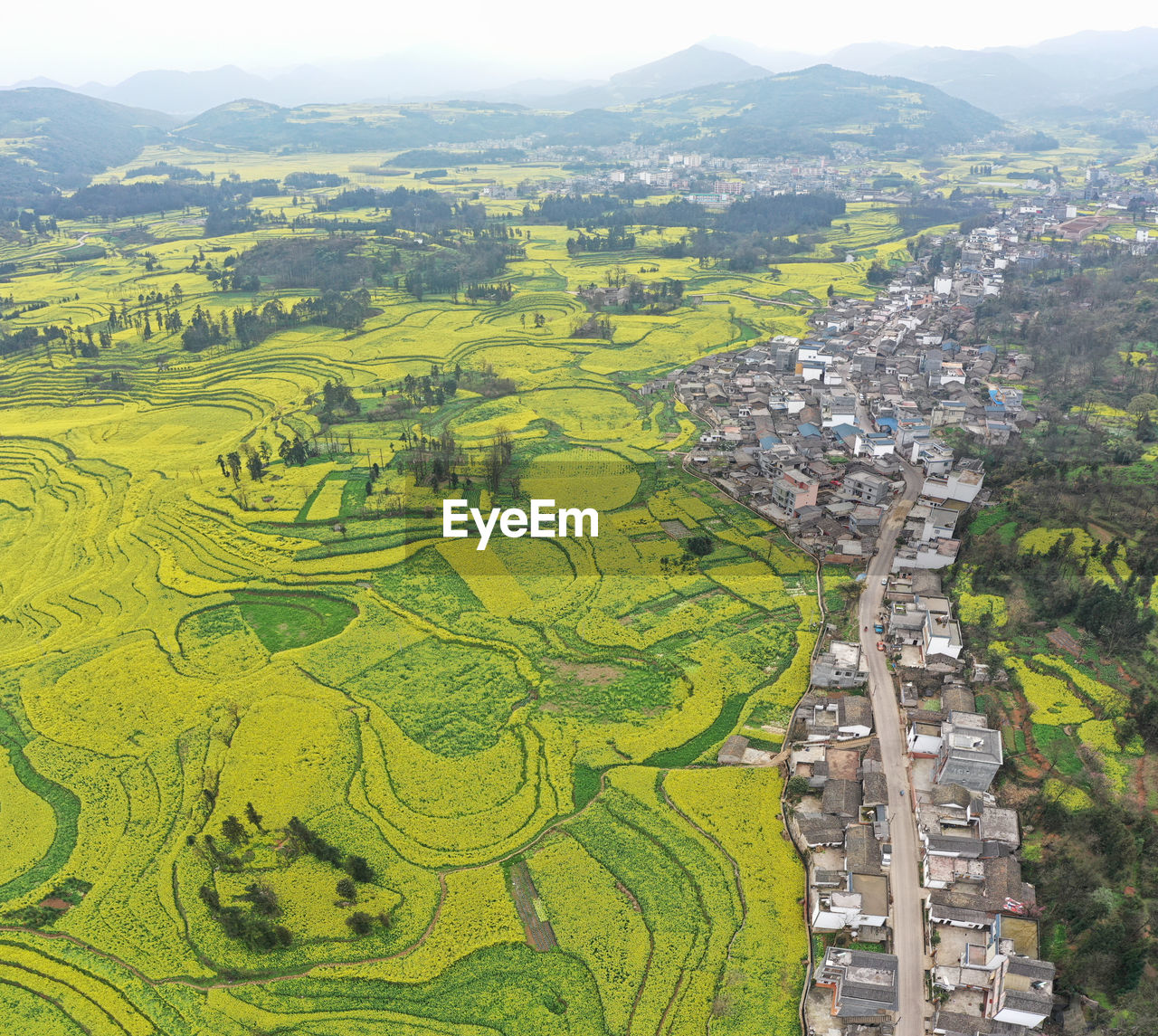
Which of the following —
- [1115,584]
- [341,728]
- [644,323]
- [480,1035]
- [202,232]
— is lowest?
[480,1035]

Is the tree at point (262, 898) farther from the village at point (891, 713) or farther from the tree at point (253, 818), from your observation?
the village at point (891, 713)

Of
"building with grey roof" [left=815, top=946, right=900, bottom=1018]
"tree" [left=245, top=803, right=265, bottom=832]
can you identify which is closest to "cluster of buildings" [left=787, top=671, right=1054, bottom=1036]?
"building with grey roof" [left=815, top=946, right=900, bottom=1018]

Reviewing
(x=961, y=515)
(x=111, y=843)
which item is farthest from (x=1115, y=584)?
(x=111, y=843)

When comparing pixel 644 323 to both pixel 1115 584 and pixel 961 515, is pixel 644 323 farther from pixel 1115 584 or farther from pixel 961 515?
pixel 1115 584

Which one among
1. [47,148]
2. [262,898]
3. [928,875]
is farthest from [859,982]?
[47,148]

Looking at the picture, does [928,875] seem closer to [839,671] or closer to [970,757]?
[970,757]

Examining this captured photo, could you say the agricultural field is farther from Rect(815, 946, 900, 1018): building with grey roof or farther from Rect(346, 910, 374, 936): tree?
Rect(815, 946, 900, 1018): building with grey roof
